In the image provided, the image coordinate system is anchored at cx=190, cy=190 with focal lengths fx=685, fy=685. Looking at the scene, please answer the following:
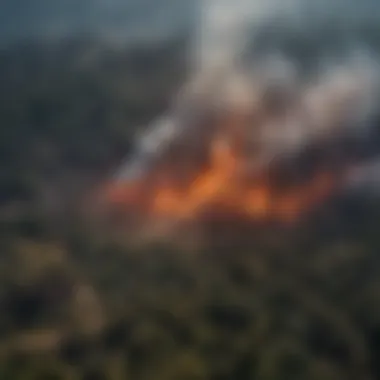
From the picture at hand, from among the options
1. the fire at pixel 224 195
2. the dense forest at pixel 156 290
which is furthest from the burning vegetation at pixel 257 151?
the dense forest at pixel 156 290

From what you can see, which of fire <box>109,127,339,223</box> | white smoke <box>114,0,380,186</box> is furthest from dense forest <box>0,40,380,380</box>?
white smoke <box>114,0,380,186</box>

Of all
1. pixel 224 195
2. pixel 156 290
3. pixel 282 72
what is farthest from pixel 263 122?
pixel 156 290

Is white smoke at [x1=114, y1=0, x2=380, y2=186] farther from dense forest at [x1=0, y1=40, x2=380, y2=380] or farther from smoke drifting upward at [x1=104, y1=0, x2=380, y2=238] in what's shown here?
dense forest at [x1=0, y1=40, x2=380, y2=380]

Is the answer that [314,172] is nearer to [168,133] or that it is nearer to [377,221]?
[377,221]

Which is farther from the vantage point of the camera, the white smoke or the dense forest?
the white smoke

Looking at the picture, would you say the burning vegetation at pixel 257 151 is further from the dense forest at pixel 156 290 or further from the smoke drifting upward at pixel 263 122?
the dense forest at pixel 156 290
